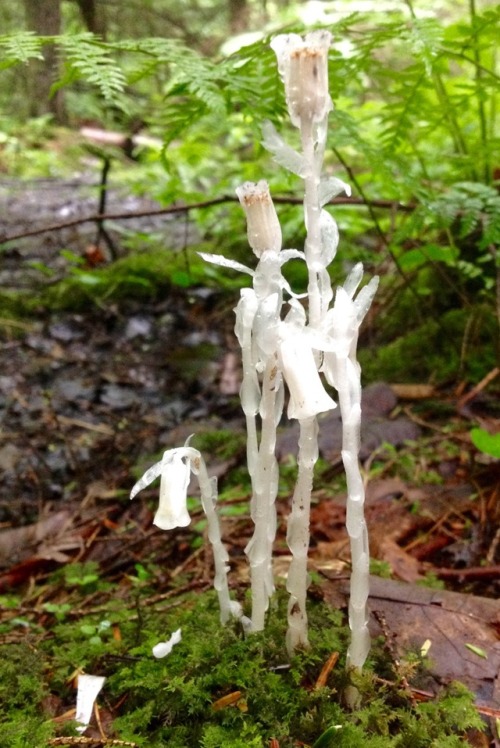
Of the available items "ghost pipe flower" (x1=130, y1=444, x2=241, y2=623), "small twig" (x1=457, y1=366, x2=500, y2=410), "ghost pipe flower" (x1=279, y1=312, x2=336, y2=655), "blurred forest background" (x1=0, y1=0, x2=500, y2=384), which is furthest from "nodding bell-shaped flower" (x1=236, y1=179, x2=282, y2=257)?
"small twig" (x1=457, y1=366, x2=500, y2=410)

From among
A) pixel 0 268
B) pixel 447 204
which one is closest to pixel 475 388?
pixel 447 204

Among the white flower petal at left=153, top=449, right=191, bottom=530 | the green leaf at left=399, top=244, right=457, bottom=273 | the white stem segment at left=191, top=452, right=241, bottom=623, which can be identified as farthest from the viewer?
the green leaf at left=399, top=244, right=457, bottom=273

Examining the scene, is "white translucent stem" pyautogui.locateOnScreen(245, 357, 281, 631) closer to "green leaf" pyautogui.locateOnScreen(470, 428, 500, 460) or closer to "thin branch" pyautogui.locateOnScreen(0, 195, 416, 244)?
"green leaf" pyautogui.locateOnScreen(470, 428, 500, 460)

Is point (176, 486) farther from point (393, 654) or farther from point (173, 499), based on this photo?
point (393, 654)

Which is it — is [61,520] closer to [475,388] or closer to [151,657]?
[151,657]

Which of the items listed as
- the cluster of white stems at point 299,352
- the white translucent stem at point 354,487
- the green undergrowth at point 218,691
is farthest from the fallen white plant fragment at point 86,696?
the white translucent stem at point 354,487

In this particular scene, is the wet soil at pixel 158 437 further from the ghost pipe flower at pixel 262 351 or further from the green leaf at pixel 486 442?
the ghost pipe flower at pixel 262 351

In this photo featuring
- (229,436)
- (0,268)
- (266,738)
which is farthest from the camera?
(0,268)
